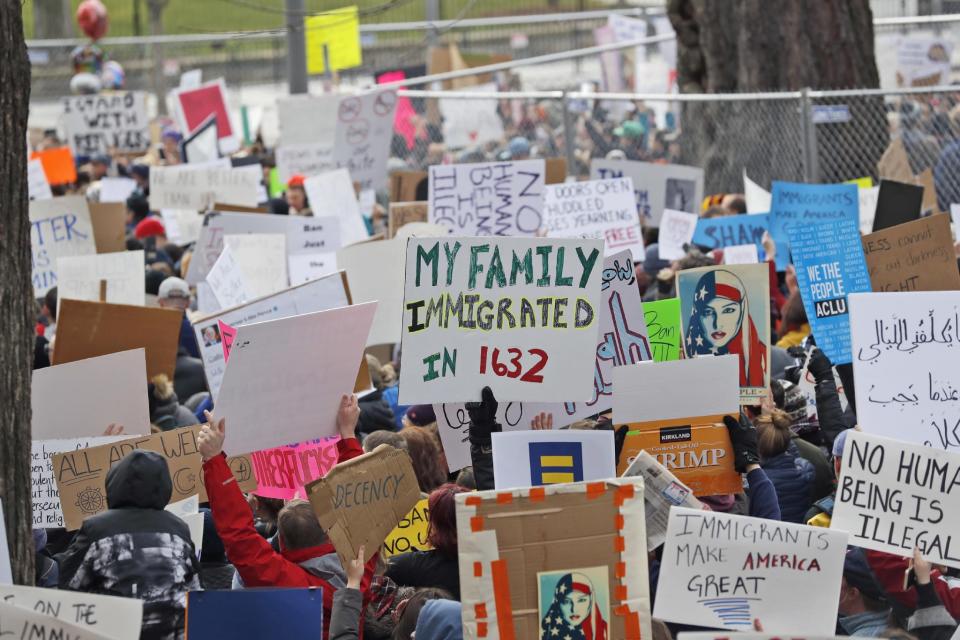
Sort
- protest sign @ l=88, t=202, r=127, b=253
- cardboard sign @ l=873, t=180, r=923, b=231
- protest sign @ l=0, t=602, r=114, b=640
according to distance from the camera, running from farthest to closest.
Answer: protest sign @ l=88, t=202, r=127, b=253, cardboard sign @ l=873, t=180, r=923, b=231, protest sign @ l=0, t=602, r=114, b=640

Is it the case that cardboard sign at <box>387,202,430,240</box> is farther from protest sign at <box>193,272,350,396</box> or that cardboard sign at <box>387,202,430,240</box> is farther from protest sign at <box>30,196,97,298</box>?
protest sign at <box>193,272,350,396</box>

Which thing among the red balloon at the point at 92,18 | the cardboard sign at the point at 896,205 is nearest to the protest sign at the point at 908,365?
the cardboard sign at the point at 896,205

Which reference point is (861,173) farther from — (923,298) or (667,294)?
(923,298)

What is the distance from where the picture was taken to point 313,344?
18.2 ft

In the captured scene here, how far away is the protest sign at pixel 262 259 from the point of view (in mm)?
10047

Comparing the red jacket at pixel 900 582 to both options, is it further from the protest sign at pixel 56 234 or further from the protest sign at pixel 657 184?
the protest sign at pixel 657 184

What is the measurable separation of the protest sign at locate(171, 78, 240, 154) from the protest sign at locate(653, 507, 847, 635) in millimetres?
14311

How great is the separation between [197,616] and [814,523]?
2.23 metres

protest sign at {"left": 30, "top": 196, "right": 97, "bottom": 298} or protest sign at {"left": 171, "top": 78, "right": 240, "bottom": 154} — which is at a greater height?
protest sign at {"left": 171, "top": 78, "right": 240, "bottom": 154}

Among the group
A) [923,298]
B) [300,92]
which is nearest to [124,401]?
[923,298]

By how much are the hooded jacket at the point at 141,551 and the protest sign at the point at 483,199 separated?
6388mm

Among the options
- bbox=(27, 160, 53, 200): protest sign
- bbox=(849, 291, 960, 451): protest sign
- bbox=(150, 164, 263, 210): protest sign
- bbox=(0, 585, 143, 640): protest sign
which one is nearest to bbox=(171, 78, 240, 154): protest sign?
bbox=(27, 160, 53, 200): protest sign

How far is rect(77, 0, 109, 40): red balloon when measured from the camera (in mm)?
25250

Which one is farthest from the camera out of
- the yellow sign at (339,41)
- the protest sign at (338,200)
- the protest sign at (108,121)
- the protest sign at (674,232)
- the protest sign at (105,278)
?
the yellow sign at (339,41)
